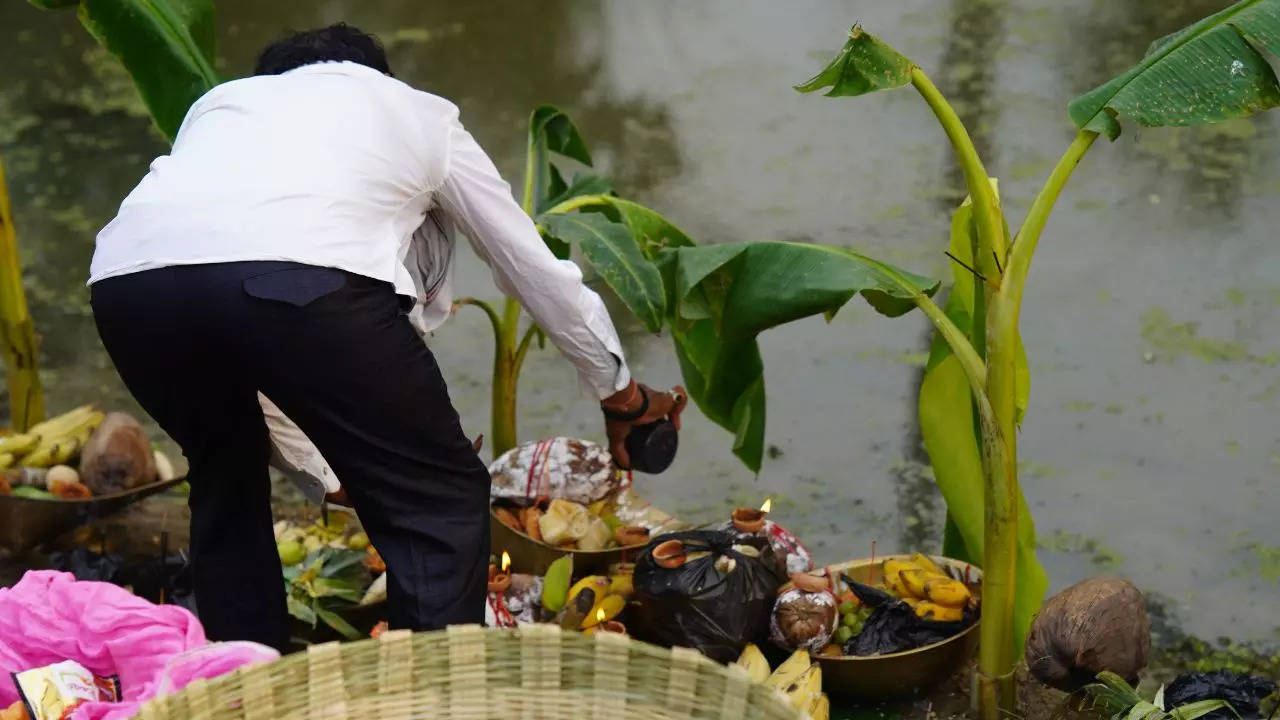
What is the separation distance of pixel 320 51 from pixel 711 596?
1137mm

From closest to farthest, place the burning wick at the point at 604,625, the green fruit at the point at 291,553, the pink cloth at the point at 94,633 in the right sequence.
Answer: the pink cloth at the point at 94,633, the burning wick at the point at 604,625, the green fruit at the point at 291,553

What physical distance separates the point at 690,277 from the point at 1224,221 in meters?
2.86

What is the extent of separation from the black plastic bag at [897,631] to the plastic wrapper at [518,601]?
60 centimetres

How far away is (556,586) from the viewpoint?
2.75m

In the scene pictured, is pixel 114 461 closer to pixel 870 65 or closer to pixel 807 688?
pixel 807 688

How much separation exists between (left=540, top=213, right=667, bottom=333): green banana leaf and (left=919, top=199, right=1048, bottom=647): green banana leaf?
517mm

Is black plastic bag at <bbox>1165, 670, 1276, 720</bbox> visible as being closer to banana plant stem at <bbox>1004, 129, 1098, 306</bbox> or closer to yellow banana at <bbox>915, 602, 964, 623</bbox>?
yellow banana at <bbox>915, 602, 964, 623</bbox>

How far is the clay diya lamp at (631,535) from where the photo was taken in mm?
2971

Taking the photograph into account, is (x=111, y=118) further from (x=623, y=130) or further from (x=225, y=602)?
(x=225, y=602)

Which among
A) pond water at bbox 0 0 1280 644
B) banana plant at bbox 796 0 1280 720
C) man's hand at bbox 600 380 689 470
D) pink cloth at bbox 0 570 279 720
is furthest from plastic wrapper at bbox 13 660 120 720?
pond water at bbox 0 0 1280 644

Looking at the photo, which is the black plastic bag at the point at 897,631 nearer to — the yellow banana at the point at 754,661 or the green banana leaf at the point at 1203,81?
the yellow banana at the point at 754,661

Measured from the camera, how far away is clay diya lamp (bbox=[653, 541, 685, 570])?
103 inches

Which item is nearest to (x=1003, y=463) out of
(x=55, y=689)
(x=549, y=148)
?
(x=55, y=689)

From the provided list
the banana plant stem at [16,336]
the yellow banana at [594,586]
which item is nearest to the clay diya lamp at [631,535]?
the yellow banana at [594,586]
